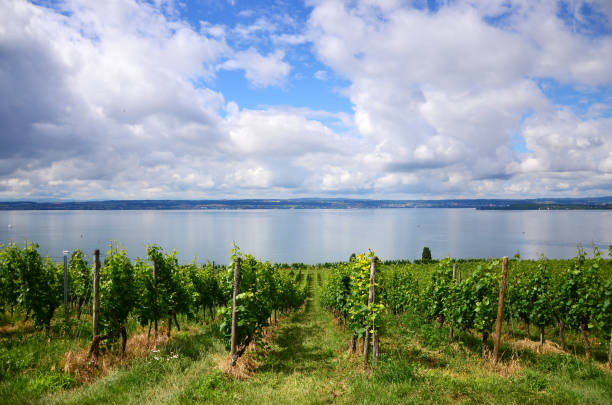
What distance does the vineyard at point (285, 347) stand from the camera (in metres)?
6.46

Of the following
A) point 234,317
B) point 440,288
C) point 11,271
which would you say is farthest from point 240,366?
point 11,271

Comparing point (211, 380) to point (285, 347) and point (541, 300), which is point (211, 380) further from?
point (541, 300)

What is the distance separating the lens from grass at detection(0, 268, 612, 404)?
6160mm

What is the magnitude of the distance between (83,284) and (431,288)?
15449 millimetres

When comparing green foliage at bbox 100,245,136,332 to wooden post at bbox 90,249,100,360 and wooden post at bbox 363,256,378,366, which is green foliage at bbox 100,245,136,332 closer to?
wooden post at bbox 90,249,100,360

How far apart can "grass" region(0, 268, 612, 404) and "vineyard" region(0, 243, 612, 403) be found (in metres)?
0.04

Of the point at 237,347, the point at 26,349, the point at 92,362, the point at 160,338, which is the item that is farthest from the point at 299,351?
the point at 26,349

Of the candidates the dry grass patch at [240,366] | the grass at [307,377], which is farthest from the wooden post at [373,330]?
the dry grass patch at [240,366]

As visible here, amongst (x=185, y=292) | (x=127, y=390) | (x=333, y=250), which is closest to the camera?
(x=127, y=390)

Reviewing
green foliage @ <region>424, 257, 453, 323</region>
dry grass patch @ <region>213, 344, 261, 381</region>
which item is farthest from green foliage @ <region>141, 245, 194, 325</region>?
green foliage @ <region>424, 257, 453, 323</region>

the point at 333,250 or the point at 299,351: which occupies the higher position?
the point at 299,351

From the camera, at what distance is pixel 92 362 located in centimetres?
758

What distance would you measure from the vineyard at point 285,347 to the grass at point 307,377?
41 mm

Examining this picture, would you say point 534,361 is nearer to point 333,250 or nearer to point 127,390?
point 127,390
